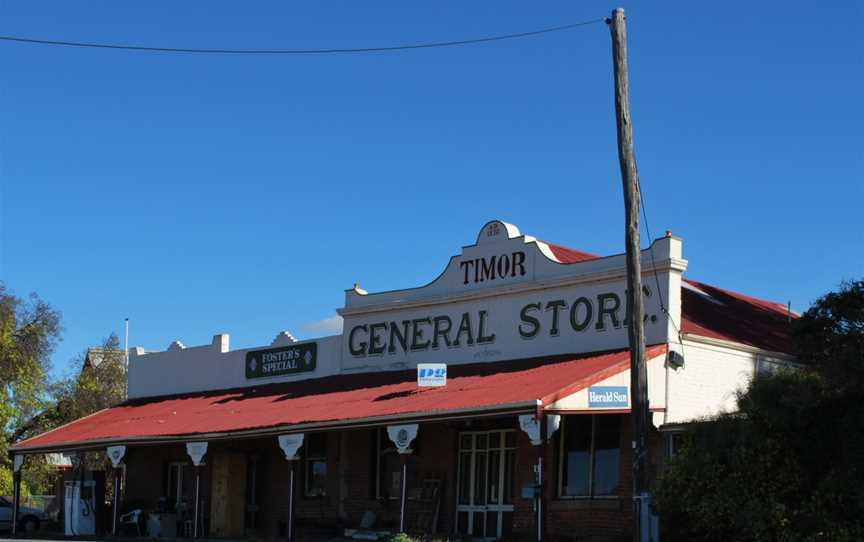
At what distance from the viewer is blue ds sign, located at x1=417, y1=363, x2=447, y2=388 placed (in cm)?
2253

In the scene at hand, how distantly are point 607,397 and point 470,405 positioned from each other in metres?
2.25

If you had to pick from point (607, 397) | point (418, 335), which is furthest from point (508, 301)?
point (607, 397)

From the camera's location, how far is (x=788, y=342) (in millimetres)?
24156

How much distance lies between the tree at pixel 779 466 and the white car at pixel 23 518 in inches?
877

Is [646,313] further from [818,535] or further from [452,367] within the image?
[818,535]

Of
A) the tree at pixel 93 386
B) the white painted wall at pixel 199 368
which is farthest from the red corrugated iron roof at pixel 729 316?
the tree at pixel 93 386

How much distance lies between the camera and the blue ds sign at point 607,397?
19.1 metres

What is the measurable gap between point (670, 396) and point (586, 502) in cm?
237

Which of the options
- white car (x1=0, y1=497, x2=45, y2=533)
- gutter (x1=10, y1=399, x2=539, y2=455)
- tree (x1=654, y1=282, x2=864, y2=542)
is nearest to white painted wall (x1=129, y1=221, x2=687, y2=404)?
gutter (x1=10, y1=399, x2=539, y2=455)

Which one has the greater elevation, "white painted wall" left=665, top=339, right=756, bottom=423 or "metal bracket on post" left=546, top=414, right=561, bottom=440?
Answer: "white painted wall" left=665, top=339, right=756, bottom=423

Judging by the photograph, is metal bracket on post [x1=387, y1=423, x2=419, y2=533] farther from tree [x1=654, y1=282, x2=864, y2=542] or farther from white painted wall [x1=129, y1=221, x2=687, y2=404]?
tree [x1=654, y1=282, x2=864, y2=542]

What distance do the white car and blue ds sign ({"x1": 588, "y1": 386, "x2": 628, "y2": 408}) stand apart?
2012 cm

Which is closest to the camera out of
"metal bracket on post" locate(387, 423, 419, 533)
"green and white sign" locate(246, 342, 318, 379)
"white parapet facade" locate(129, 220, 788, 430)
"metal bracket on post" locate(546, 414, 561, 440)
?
"metal bracket on post" locate(546, 414, 561, 440)

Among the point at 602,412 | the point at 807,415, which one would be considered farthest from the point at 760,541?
the point at 602,412
